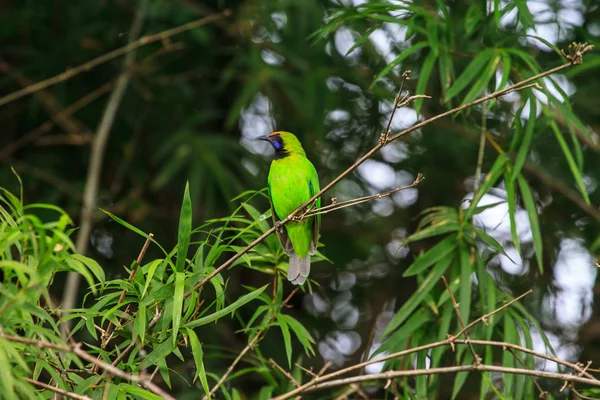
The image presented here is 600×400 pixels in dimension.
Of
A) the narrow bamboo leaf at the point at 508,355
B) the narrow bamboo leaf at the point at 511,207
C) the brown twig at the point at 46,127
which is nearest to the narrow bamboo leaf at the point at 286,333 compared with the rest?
the narrow bamboo leaf at the point at 508,355

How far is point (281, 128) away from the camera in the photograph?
6344 mm

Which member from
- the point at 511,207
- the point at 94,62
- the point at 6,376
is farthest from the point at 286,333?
the point at 94,62

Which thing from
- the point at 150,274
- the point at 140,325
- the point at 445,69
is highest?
the point at 445,69

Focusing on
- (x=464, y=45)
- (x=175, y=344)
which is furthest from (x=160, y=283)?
(x=464, y=45)

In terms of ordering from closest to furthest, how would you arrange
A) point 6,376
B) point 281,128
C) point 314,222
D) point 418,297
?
point 6,376
point 418,297
point 314,222
point 281,128

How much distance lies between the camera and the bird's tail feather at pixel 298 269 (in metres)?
3.60

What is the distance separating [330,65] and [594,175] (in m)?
2.00

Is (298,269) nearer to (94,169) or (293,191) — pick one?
(293,191)

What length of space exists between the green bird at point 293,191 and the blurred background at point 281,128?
726 mm

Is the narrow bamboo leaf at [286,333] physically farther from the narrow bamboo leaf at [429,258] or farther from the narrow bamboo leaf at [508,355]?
the narrow bamboo leaf at [508,355]

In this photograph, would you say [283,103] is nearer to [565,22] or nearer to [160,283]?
[565,22]

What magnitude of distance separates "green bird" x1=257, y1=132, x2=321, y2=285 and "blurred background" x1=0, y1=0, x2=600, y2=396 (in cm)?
A: 73

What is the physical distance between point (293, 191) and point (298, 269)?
84cm

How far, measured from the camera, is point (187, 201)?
9.37 ft
